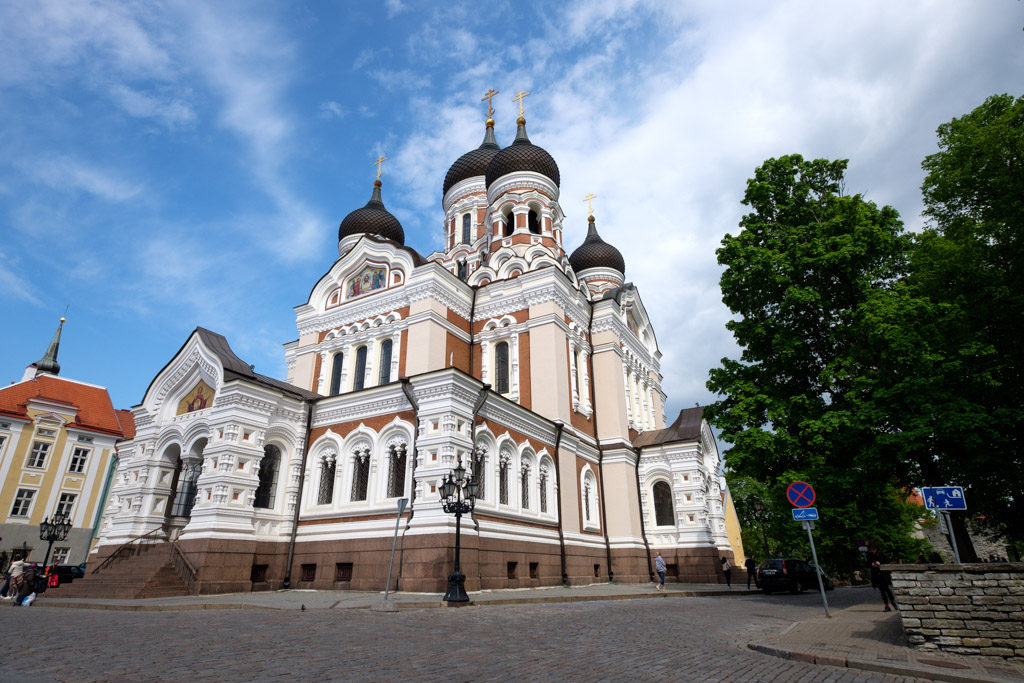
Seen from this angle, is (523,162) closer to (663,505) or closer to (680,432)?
(680,432)

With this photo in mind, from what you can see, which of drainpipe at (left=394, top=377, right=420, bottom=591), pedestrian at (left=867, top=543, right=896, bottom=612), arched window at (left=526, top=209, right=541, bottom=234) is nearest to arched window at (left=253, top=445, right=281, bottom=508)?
drainpipe at (left=394, top=377, right=420, bottom=591)

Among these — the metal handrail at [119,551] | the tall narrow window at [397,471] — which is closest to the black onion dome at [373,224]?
the tall narrow window at [397,471]

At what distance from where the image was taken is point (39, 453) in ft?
110

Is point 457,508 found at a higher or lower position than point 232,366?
lower

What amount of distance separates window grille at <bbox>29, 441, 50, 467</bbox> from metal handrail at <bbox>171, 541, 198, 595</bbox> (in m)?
24.7

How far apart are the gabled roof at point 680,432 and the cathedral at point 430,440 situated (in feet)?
0.34

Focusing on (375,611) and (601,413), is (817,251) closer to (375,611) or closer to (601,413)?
(601,413)

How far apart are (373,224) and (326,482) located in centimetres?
1564

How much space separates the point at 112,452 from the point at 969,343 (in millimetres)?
43129

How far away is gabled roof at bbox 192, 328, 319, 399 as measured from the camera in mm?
17359

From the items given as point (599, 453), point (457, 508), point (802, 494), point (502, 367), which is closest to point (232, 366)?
point (457, 508)

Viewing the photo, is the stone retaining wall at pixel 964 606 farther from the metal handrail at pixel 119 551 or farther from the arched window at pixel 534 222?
the arched window at pixel 534 222

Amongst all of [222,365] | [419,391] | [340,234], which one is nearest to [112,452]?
[340,234]

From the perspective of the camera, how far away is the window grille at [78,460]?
3484 centimetres
